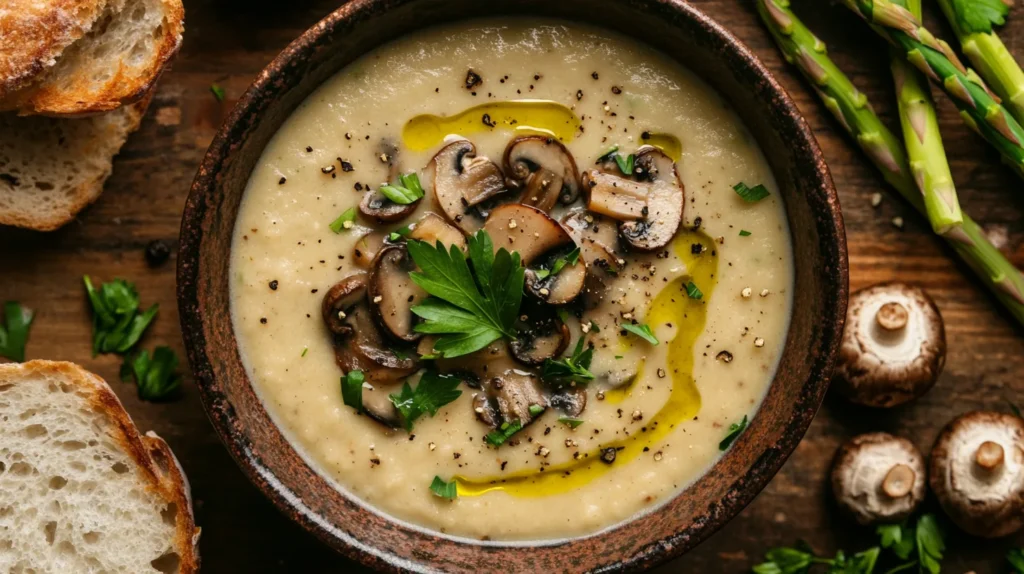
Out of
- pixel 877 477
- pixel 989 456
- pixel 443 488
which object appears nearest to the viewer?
pixel 443 488

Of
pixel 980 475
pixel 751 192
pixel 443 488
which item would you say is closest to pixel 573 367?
pixel 443 488

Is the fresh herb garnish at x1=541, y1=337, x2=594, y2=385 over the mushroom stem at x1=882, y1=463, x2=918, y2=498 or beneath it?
beneath

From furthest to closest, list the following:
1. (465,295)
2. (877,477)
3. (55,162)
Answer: (55,162)
(877,477)
(465,295)

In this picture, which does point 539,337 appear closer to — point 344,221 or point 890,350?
point 344,221

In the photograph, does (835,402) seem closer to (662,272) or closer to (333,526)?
(662,272)

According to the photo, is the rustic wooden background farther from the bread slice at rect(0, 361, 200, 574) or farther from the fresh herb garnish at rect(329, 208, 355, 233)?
the fresh herb garnish at rect(329, 208, 355, 233)

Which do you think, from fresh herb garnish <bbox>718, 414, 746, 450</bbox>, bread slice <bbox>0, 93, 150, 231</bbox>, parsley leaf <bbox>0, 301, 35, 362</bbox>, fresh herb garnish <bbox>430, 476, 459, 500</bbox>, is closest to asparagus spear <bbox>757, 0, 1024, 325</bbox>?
fresh herb garnish <bbox>718, 414, 746, 450</bbox>

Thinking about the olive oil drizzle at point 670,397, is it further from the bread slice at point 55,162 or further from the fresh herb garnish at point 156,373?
the bread slice at point 55,162
